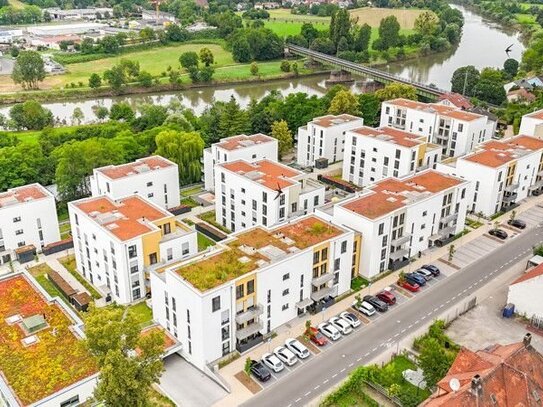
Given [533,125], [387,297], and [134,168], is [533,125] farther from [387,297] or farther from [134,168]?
[134,168]

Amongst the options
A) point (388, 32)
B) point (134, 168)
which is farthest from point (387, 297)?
point (388, 32)

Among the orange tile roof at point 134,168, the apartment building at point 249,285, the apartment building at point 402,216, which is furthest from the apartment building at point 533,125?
the orange tile roof at point 134,168

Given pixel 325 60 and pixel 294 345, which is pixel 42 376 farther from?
pixel 325 60

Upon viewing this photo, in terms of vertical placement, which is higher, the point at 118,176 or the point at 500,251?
the point at 118,176

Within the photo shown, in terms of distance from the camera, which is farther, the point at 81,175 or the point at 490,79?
the point at 490,79

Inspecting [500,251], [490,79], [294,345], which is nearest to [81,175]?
[294,345]
